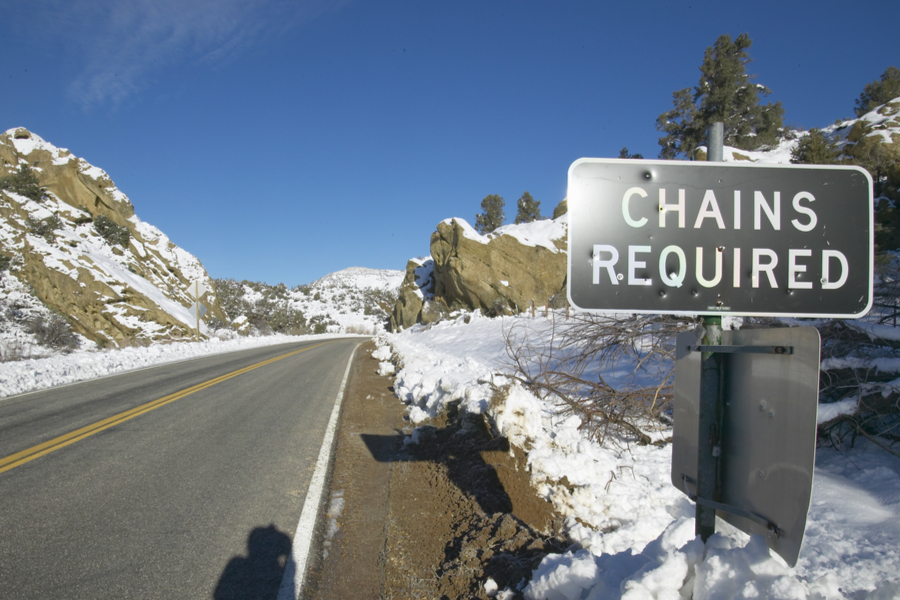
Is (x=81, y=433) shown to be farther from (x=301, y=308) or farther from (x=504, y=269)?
(x=301, y=308)

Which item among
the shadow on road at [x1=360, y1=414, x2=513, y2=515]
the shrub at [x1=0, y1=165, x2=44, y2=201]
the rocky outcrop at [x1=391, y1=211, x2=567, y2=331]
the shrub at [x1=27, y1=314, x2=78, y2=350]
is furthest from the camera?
the shrub at [x1=0, y1=165, x2=44, y2=201]

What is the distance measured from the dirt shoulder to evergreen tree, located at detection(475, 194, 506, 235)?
44857mm

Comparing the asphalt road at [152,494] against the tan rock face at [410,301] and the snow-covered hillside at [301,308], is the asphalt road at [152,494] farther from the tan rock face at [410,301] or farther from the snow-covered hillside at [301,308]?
the snow-covered hillside at [301,308]

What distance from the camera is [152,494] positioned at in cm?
439

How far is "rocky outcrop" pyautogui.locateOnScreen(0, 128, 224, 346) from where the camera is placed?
24234mm

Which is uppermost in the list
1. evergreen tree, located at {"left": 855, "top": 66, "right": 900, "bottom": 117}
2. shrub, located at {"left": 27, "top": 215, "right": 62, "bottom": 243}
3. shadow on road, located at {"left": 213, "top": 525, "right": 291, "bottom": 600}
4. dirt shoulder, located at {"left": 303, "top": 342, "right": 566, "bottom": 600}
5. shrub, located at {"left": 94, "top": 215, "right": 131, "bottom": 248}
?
evergreen tree, located at {"left": 855, "top": 66, "right": 900, "bottom": 117}

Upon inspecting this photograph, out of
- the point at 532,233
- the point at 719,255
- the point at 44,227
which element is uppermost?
the point at 532,233

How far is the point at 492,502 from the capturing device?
4113mm

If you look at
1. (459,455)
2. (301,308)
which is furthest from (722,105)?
(301,308)

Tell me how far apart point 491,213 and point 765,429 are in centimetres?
4965

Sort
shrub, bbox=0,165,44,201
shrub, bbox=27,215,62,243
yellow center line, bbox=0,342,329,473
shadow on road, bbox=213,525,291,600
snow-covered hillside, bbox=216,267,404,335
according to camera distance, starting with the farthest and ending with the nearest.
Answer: snow-covered hillside, bbox=216,267,404,335, shrub, bbox=0,165,44,201, shrub, bbox=27,215,62,243, yellow center line, bbox=0,342,329,473, shadow on road, bbox=213,525,291,600

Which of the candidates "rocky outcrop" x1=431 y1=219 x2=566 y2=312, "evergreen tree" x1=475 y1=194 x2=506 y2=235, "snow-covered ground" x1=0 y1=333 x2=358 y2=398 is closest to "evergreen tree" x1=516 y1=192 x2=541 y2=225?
"evergreen tree" x1=475 y1=194 x2=506 y2=235

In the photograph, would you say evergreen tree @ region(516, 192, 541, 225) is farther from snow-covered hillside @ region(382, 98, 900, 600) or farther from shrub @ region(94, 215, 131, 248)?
snow-covered hillside @ region(382, 98, 900, 600)

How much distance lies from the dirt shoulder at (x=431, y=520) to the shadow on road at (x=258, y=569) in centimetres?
24
